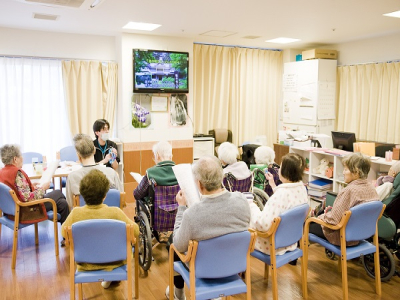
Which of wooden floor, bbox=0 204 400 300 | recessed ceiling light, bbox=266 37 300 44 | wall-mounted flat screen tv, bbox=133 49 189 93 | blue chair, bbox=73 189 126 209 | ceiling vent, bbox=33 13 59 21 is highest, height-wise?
recessed ceiling light, bbox=266 37 300 44

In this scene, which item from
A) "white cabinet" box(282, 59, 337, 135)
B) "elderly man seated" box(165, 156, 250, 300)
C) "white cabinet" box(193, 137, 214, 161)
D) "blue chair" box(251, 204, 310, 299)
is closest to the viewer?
"elderly man seated" box(165, 156, 250, 300)

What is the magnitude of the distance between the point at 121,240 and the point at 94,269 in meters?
0.28

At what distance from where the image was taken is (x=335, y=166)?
4.96 metres

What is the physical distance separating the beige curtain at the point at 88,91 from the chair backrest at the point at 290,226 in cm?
429

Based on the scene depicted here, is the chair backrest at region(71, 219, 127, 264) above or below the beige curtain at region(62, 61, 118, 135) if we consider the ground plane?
below

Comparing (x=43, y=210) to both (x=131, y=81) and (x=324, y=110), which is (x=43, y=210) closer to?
(x=131, y=81)

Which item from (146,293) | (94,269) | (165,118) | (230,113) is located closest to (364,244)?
(146,293)

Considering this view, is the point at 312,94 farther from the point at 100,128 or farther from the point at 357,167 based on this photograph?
the point at 357,167

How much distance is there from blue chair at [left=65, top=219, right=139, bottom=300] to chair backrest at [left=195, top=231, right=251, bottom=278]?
1.62ft

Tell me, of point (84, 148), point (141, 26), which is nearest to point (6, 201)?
point (84, 148)

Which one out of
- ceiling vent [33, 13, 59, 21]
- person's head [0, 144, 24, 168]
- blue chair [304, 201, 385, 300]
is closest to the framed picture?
ceiling vent [33, 13, 59, 21]

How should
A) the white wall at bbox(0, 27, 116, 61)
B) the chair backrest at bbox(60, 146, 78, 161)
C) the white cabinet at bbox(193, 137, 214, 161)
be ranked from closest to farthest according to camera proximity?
the chair backrest at bbox(60, 146, 78, 161), the white wall at bbox(0, 27, 116, 61), the white cabinet at bbox(193, 137, 214, 161)

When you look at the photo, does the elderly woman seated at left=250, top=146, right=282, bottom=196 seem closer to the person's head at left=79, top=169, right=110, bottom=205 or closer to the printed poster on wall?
the person's head at left=79, top=169, right=110, bottom=205

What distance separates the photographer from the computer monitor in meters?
5.08
